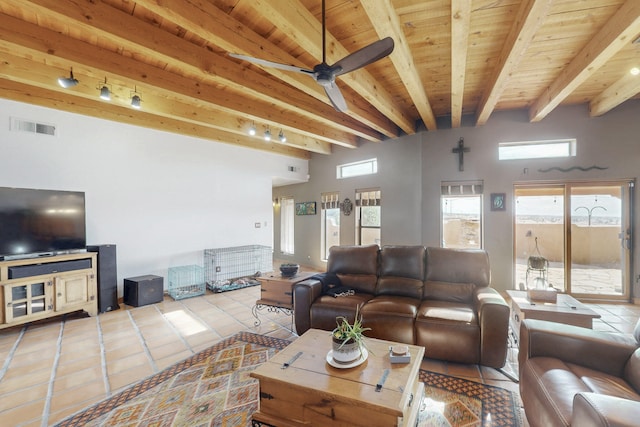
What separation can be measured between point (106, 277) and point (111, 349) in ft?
5.05

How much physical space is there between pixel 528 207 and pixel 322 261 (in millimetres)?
4530

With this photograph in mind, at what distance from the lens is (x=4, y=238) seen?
342 cm

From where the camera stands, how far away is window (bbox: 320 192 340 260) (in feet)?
23.3

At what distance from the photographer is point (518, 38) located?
7.64ft

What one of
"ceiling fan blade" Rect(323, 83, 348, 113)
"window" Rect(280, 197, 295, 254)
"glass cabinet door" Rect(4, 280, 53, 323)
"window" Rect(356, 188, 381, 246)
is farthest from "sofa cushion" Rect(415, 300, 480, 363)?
"window" Rect(280, 197, 295, 254)

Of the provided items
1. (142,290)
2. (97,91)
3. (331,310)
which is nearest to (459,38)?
(331,310)

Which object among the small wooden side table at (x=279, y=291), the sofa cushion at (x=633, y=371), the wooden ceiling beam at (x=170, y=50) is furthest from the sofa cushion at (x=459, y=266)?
the wooden ceiling beam at (x=170, y=50)

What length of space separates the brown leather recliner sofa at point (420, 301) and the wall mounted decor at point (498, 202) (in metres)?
2.25

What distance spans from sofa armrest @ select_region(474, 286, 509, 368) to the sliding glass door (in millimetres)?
2519

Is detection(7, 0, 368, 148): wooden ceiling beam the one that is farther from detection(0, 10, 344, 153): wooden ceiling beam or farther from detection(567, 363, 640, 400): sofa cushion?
detection(567, 363, 640, 400): sofa cushion

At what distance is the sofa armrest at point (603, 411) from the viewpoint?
1014mm

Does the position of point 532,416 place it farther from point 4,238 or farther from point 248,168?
point 248,168

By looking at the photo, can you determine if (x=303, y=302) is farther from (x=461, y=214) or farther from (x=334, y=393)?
(x=461, y=214)

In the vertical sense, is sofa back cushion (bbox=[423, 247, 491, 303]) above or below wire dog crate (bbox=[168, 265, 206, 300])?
above
